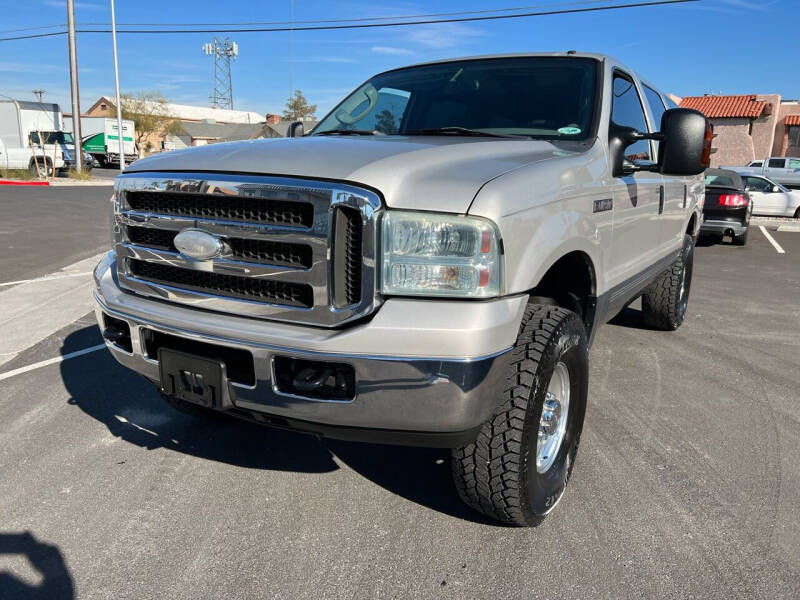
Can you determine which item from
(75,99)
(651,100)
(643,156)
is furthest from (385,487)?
(75,99)

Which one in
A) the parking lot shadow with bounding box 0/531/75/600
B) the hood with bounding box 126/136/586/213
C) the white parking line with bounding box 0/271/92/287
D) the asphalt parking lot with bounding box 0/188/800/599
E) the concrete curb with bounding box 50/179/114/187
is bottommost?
the parking lot shadow with bounding box 0/531/75/600

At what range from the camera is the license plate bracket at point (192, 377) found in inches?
89.4

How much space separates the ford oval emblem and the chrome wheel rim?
1.44 metres

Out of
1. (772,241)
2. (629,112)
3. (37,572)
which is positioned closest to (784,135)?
(772,241)

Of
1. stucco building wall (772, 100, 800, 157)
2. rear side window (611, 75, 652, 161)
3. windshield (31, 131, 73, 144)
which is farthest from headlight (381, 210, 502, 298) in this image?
stucco building wall (772, 100, 800, 157)

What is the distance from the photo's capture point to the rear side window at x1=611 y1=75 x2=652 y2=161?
11.8 ft

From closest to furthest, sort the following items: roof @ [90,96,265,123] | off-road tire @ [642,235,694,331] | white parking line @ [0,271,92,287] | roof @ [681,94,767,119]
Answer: off-road tire @ [642,235,694,331]
white parking line @ [0,271,92,287]
roof @ [681,94,767,119]
roof @ [90,96,265,123]

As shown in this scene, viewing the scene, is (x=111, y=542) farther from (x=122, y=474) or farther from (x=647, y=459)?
(x=647, y=459)

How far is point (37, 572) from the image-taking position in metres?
2.31

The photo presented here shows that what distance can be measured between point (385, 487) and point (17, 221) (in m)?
11.9

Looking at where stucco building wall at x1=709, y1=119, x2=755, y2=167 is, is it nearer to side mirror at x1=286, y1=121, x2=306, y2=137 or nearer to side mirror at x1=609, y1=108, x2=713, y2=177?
side mirror at x1=286, y1=121, x2=306, y2=137

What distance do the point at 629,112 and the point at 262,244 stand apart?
8.57ft

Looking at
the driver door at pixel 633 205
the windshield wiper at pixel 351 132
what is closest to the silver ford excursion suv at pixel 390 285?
the driver door at pixel 633 205

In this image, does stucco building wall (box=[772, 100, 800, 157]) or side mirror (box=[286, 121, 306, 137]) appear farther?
stucco building wall (box=[772, 100, 800, 157])
